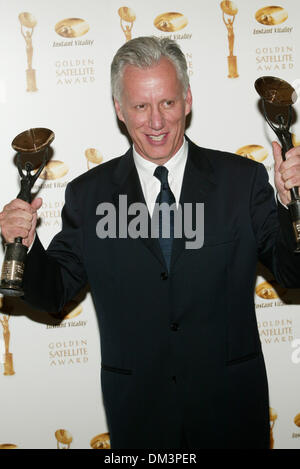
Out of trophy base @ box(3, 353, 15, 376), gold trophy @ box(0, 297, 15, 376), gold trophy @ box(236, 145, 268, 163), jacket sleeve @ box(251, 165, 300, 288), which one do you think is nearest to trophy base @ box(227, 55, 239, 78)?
gold trophy @ box(236, 145, 268, 163)

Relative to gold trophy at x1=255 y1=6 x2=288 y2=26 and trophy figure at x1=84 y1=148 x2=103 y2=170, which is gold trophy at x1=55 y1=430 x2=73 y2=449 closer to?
trophy figure at x1=84 y1=148 x2=103 y2=170

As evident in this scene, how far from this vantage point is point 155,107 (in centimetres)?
205

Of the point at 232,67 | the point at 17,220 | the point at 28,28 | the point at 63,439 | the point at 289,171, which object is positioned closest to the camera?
the point at 289,171

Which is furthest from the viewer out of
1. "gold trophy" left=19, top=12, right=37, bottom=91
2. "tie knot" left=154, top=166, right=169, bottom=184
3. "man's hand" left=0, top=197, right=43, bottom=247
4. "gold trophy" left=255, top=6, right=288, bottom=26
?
"gold trophy" left=255, top=6, right=288, bottom=26

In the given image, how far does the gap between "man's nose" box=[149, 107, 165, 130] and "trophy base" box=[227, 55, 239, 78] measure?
85cm

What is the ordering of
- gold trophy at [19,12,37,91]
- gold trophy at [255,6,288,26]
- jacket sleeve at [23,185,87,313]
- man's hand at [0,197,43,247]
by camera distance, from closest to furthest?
man's hand at [0,197,43,247] → jacket sleeve at [23,185,87,313] → gold trophy at [19,12,37,91] → gold trophy at [255,6,288,26]

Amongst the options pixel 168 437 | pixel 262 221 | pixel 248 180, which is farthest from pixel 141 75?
pixel 168 437

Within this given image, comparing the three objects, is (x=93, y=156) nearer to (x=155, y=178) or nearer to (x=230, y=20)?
(x=155, y=178)

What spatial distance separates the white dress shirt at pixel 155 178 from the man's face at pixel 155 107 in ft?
0.16

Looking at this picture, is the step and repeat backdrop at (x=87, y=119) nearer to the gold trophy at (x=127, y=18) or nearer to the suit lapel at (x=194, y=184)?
the gold trophy at (x=127, y=18)

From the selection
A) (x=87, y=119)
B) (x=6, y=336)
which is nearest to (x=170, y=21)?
(x=87, y=119)

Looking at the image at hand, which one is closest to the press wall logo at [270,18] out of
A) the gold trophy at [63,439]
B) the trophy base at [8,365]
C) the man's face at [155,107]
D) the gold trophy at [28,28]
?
the man's face at [155,107]

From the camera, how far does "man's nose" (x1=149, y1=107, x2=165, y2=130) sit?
204cm

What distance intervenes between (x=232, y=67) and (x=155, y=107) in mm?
866
